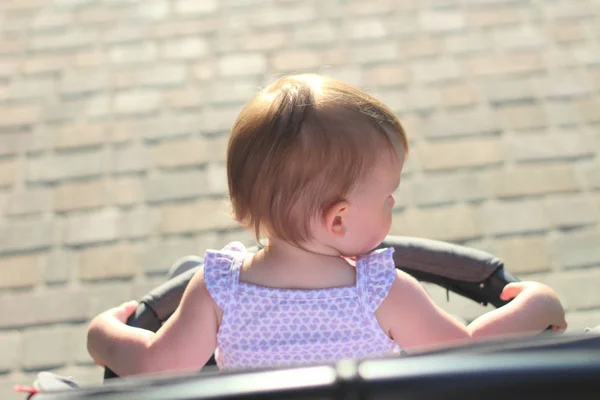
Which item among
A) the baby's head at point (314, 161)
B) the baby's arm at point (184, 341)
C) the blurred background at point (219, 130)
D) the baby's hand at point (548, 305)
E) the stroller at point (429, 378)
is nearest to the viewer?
the stroller at point (429, 378)

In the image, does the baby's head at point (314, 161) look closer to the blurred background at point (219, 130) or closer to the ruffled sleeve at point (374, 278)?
the ruffled sleeve at point (374, 278)

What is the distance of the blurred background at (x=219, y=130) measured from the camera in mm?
2273

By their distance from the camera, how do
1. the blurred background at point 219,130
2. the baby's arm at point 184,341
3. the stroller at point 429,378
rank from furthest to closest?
the blurred background at point 219,130 → the baby's arm at point 184,341 → the stroller at point 429,378

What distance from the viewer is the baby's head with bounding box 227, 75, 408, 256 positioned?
105 centimetres

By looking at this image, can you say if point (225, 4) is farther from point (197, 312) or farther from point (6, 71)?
point (197, 312)

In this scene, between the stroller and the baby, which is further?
the baby

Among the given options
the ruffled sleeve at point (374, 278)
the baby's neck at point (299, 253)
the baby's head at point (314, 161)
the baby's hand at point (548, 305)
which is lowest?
the baby's hand at point (548, 305)

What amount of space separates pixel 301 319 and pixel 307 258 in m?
0.10

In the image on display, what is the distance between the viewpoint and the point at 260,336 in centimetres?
113

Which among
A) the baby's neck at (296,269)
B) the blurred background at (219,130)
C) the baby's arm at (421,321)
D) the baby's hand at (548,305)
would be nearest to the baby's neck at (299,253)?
the baby's neck at (296,269)

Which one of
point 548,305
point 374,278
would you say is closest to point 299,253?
point 374,278

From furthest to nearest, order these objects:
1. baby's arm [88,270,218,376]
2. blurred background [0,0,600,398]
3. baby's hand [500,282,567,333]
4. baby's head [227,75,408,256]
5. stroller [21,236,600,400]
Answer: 1. blurred background [0,0,600,398]
2. baby's hand [500,282,567,333]
3. baby's arm [88,270,218,376]
4. baby's head [227,75,408,256]
5. stroller [21,236,600,400]

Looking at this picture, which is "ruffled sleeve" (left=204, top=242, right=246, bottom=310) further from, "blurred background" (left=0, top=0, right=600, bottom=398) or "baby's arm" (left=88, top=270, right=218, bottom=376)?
"blurred background" (left=0, top=0, right=600, bottom=398)

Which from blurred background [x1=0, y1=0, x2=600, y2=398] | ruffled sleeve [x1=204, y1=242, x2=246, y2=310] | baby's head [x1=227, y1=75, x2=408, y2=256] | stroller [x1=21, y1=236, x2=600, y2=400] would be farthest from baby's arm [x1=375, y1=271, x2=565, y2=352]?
blurred background [x1=0, y1=0, x2=600, y2=398]
